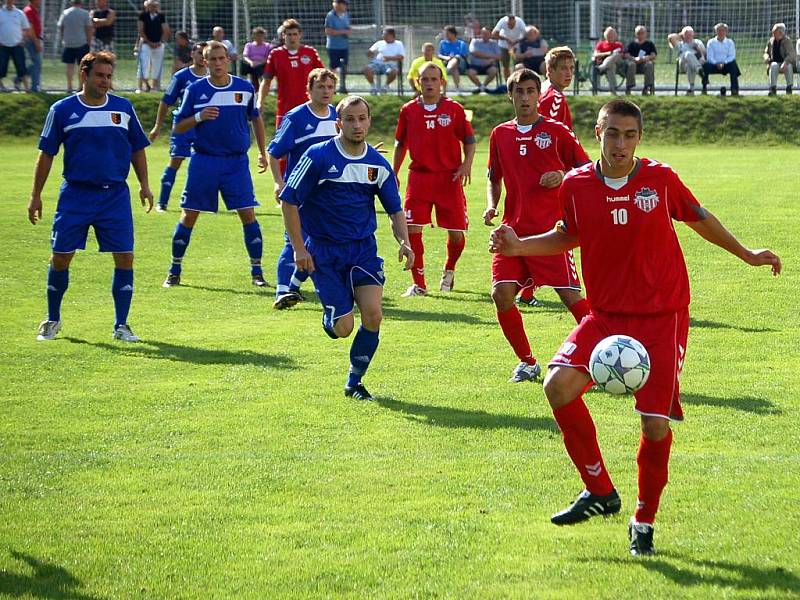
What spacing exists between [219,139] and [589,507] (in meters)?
8.69

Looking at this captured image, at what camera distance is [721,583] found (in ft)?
17.6

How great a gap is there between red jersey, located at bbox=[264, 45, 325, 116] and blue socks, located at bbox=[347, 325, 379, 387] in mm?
9695

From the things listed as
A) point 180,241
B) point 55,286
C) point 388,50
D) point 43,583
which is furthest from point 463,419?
point 388,50

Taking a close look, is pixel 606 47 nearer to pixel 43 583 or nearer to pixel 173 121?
pixel 173 121

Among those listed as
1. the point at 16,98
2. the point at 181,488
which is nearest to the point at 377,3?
the point at 16,98

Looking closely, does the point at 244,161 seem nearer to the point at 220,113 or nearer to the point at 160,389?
the point at 220,113

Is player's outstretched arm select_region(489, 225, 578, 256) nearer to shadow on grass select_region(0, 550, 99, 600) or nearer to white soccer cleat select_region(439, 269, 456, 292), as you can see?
shadow on grass select_region(0, 550, 99, 600)

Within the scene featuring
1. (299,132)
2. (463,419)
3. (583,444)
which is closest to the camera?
(583,444)

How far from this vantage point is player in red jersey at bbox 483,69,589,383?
930cm

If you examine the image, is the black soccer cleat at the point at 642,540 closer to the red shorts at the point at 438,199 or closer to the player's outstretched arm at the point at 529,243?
the player's outstretched arm at the point at 529,243

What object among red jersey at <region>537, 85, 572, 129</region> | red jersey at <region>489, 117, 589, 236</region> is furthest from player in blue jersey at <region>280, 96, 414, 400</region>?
red jersey at <region>537, 85, 572, 129</region>

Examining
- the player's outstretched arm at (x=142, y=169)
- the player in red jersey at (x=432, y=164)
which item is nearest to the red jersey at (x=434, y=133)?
the player in red jersey at (x=432, y=164)

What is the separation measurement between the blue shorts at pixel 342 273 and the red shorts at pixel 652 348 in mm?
3215

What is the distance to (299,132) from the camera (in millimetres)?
11867
